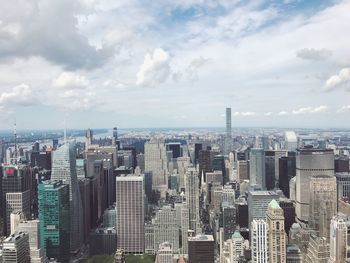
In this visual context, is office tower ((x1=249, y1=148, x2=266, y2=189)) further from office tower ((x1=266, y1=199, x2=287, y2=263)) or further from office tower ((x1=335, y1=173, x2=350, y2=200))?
office tower ((x1=266, y1=199, x2=287, y2=263))

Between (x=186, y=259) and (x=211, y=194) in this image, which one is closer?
(x=186, y=259)

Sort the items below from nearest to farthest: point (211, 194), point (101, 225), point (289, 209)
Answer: point (289, 209) → point (101, 225) → point (211, 194)

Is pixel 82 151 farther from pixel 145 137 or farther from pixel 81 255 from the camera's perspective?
pixel 81 255

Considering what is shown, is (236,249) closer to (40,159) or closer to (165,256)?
(165,256)

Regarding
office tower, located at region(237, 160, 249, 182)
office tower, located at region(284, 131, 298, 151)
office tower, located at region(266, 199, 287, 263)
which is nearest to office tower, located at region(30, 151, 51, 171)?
office tower, located at region(237, 160, 249, 182)

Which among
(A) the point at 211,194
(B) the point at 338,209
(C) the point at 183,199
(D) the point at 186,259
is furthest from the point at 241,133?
(D) the point at 186,259

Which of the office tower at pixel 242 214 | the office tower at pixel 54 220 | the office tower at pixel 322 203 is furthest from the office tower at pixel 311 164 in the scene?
the office tower at pixel 54 220
